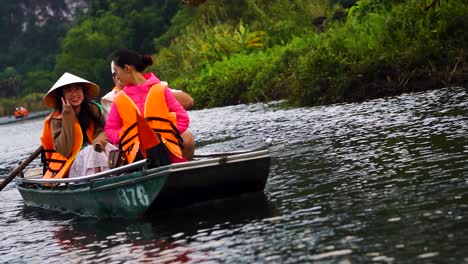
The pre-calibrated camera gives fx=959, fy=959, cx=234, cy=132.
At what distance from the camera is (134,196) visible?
9297 millimetres

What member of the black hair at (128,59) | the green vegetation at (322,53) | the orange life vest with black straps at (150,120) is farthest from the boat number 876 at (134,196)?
the green vegetation at (322,53)

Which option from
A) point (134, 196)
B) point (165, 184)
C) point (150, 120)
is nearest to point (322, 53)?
point (150, 120)

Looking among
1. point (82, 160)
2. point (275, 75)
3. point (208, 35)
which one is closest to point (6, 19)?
point (208, 35)

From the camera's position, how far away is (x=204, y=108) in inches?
1391

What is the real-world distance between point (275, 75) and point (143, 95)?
20.7 m

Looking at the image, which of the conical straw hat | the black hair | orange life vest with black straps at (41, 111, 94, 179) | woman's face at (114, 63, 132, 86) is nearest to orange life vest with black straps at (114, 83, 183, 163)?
woman's face at (114, 63, 132, 86)

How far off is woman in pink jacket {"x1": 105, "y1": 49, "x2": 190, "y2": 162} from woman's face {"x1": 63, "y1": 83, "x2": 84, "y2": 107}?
97 centimetres

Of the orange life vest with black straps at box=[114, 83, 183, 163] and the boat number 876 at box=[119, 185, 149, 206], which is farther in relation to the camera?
the orange life vest with black straps at box=[114, 83, 183, 163]

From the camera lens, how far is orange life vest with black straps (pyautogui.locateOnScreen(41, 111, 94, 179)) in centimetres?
1076

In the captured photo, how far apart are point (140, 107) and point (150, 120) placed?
0.16 m

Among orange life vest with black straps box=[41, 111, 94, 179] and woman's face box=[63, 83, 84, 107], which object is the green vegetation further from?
woman's face box=[63, 83, 84, 107]

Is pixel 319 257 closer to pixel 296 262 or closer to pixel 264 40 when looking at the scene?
pixel 296 262

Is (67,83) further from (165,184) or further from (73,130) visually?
(165,184)

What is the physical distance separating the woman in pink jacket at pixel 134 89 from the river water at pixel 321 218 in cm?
90
